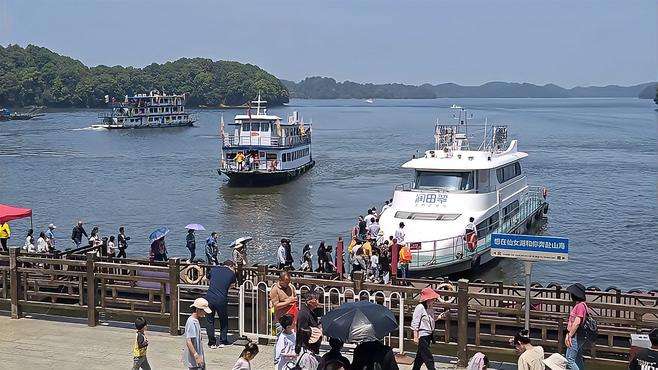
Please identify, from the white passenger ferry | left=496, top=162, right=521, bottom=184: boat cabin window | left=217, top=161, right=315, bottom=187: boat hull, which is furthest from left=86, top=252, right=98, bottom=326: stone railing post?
the white passenger ferry

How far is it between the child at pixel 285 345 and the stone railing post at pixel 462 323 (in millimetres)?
3657

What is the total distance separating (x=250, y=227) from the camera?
45.6 m

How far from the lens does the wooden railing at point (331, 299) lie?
13.8m

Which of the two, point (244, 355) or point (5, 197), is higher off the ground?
point (244, 355)

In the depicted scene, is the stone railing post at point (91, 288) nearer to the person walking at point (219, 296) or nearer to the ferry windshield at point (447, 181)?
the person walking at point (219, 296)

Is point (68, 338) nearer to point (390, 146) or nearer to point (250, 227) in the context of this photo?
point (250, 227)

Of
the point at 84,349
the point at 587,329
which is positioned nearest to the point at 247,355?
the point at 587,329

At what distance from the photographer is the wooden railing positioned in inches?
542

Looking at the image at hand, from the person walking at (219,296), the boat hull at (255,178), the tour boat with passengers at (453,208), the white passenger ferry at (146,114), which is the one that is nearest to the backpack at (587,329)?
the person walking at (219,296)

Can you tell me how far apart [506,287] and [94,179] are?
60592mm

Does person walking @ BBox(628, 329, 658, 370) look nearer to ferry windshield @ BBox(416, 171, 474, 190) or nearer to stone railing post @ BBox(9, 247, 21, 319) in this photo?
stone railing post @ BBox(9, 247, 21, 319)

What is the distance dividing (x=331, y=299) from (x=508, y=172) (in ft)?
68.6

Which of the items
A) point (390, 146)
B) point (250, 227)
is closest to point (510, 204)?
point (250, 227)

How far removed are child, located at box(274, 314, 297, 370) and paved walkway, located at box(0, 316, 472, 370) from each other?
8.54ft
